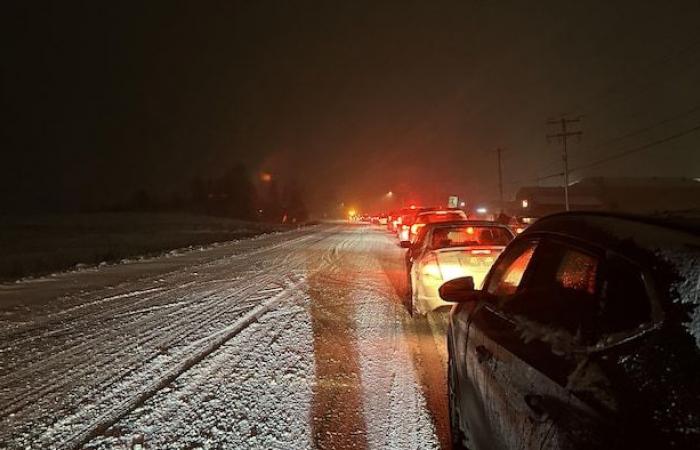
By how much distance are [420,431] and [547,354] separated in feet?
7.69

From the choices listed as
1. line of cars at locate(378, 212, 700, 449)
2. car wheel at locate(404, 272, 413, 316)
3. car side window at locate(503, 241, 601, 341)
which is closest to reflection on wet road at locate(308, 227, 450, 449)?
car wheel at locate(404, 272, 413, 316)

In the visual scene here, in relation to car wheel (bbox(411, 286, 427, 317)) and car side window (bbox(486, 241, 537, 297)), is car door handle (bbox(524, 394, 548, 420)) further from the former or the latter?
car wheel (bbox(411, 286, 427, 317))

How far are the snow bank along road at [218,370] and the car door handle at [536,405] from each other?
2.08 m

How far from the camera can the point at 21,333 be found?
7.81 metres

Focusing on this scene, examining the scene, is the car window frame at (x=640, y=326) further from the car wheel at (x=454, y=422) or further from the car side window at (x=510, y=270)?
the car wheel at (x=454, y=422)

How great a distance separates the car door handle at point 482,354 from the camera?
3.15 m

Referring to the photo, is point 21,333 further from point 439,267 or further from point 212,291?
point 439,267

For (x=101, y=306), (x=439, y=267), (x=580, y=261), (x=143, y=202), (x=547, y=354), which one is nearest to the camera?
(x=547, y=354)

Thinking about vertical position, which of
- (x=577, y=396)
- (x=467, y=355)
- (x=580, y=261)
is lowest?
(x=467, y=355)

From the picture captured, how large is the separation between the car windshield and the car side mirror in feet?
15.5

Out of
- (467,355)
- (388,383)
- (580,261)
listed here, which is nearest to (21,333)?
(388,383)

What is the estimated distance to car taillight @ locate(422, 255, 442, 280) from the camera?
27.2ft

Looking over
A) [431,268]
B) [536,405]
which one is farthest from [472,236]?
[536,405]

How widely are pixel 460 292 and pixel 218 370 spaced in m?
3.20
